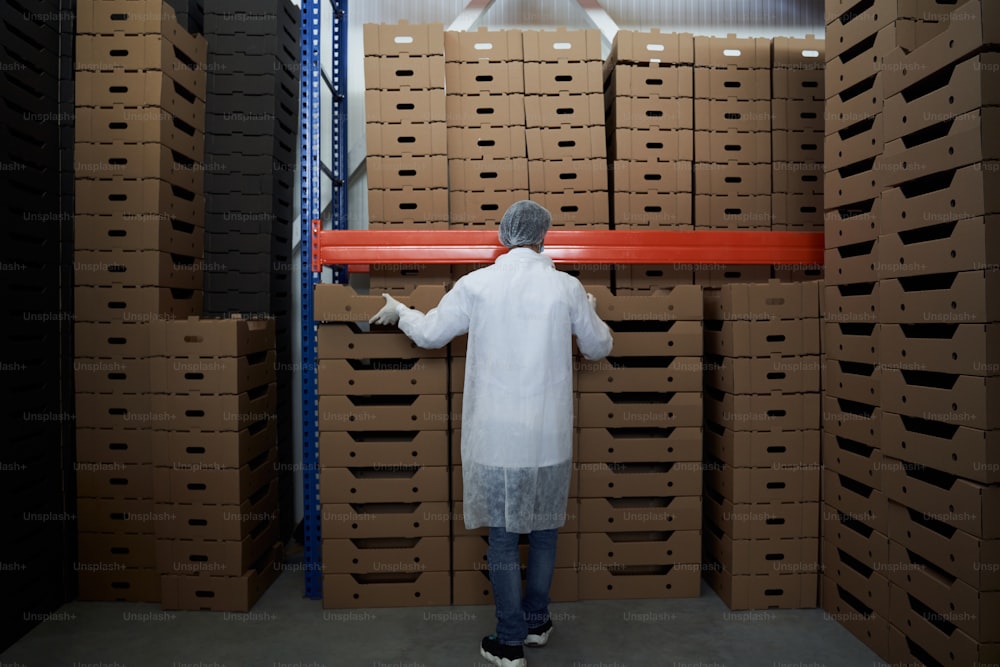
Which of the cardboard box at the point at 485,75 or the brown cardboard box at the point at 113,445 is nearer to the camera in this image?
the brown cardboard box at the point at 113,445

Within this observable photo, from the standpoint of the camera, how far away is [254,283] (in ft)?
16.1

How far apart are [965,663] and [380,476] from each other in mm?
2856

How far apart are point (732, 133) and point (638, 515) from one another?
2539mm

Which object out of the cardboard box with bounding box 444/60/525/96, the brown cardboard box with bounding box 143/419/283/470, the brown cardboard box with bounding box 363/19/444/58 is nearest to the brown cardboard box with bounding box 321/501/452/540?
the brown cardboard box with bounding box 143/419/283/470

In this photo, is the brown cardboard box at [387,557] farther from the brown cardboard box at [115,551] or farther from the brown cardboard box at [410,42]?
the brown cardboard box at [410,42]

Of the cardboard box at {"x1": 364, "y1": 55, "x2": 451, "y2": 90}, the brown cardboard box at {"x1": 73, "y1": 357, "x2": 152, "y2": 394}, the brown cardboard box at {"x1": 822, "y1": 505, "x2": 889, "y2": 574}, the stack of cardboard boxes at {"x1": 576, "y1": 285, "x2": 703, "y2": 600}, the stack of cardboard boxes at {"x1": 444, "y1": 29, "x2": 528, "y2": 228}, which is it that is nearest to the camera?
the brown cardboard box at {"x1": 822, "y1": 505, "x2": 889, "y2": 574}

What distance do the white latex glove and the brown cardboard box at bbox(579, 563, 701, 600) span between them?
5.99ft

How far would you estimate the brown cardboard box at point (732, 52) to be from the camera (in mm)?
4664

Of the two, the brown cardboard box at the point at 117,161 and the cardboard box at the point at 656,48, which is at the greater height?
the cardboard box at the point at 656,48

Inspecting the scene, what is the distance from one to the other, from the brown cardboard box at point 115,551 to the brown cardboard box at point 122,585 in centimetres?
3

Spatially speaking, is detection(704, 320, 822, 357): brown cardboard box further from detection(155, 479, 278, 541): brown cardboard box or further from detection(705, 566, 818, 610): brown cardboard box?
detection(155, 479, 278, 541): brown cardboard box

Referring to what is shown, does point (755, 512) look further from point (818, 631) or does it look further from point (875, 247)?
point (875, 247)

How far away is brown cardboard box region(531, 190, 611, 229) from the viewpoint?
4531 mm

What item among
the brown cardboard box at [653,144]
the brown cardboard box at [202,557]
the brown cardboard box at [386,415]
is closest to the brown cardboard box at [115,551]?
the brown cardboard box at [202,557]
